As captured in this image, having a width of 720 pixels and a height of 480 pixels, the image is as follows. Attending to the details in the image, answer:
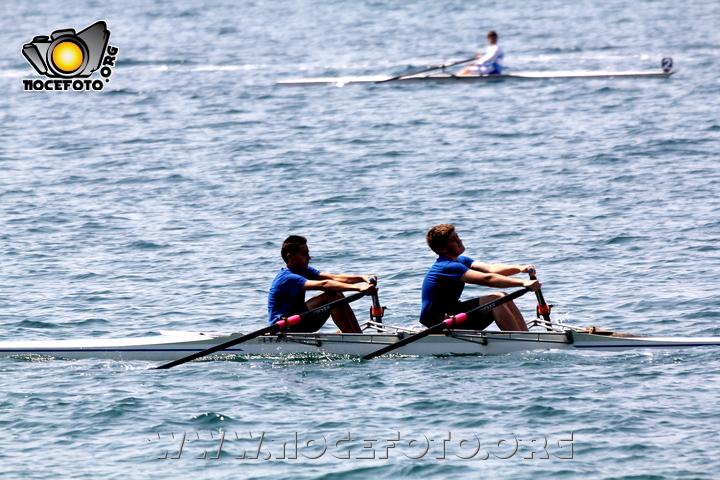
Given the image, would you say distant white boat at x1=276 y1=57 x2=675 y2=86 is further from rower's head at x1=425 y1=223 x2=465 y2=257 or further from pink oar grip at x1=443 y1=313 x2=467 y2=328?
pink oar grip at x1=443 y1=313 x2=467 y2=328

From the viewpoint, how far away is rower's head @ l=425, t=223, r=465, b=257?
10.7 m

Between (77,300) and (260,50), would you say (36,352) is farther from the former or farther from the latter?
(260,50)

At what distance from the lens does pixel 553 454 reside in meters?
8.54

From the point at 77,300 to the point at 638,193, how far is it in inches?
408

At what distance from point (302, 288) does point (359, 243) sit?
17.2 ft

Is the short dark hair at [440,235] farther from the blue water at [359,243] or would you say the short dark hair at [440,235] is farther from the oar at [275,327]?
the blue water at [359,243]

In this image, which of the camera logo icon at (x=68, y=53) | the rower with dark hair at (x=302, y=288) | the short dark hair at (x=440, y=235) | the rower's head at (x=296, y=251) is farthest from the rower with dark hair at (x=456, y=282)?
the camera logo icon at (x=68, y=53)

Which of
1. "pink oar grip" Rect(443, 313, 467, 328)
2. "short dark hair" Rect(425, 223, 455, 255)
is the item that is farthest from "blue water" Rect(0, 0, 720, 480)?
"short dark hair" Rect(425, 223, 455, 255)

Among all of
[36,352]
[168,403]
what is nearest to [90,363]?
[36,352]

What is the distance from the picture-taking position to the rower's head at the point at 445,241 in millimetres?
10734

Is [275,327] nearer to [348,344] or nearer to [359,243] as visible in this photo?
[348,344]

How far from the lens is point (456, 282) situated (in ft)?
35.6

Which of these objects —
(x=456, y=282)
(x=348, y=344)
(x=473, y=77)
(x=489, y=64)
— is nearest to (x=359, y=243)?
(x=348, y=344)

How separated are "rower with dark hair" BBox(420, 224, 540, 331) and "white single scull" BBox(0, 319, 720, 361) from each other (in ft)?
0.68
